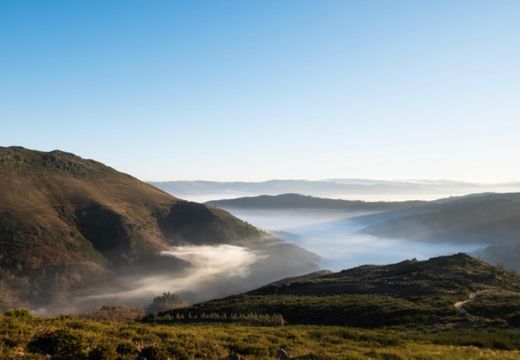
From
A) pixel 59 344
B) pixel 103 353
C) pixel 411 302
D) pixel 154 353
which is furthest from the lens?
pixel 411 302

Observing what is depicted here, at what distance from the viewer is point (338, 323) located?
43.5 metres

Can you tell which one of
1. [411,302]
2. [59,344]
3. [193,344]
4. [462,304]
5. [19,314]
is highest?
[59,344]

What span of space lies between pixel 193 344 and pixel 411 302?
126ft

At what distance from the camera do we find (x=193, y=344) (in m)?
19.0

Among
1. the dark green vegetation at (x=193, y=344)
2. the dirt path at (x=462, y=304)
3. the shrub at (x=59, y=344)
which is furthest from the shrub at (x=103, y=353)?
the dirt path at (x=462, y=304)

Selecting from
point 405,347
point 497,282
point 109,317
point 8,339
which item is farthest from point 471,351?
point 109,317

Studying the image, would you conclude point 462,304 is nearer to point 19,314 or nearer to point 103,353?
point 103,353

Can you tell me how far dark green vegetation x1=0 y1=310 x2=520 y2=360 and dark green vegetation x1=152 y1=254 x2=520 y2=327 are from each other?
442 inches

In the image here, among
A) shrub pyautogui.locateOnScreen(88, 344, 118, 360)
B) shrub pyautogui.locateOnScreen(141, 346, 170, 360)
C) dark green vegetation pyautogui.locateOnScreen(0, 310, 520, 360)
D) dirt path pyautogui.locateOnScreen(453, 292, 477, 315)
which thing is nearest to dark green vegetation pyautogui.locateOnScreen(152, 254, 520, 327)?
dirt path pyautogui.locateOnScreen(453, 292, 477, 315)

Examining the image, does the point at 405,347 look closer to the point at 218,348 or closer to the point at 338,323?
the point at 218,348

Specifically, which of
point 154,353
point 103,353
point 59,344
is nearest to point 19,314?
point 59,344

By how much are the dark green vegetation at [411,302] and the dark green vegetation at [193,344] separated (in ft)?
36.8

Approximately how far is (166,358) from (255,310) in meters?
39.5

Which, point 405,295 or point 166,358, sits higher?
point 166,358
